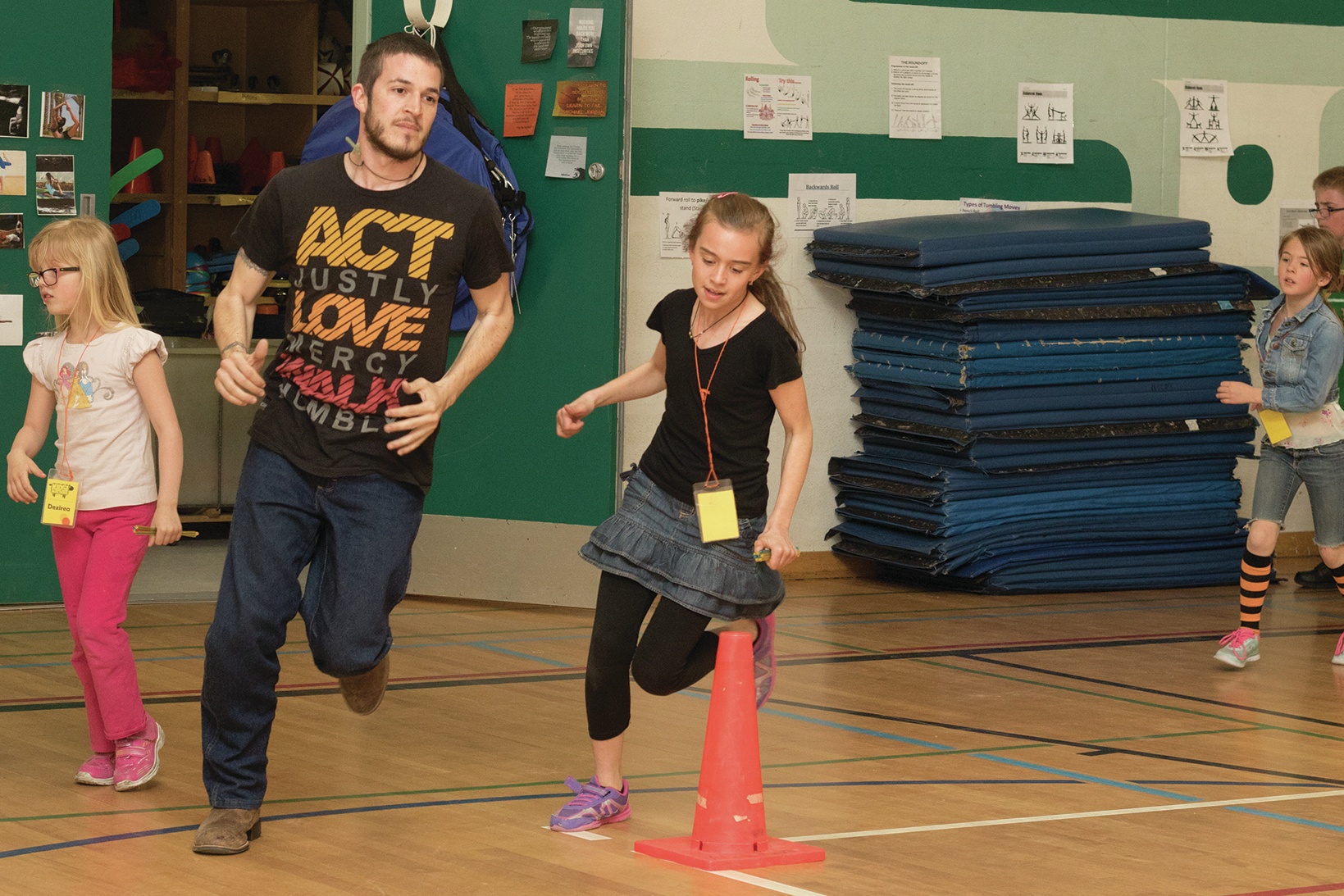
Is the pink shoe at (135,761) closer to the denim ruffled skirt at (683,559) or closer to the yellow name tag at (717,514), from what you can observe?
the denim ruffled skirt at (683,559)

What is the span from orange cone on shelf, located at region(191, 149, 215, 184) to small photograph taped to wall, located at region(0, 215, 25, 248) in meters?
2.68

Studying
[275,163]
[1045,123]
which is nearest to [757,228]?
[1045,123]

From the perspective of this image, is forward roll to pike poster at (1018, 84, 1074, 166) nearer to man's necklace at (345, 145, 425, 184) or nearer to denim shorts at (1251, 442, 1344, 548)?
denim shorts at (1251, 442, 1344, 548)

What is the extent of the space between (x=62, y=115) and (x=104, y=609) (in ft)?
11.2

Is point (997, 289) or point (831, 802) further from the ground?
point (997, 289)

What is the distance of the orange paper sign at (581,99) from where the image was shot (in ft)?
24.2

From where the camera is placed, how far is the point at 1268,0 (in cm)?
955

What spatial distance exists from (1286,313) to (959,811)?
131 inches

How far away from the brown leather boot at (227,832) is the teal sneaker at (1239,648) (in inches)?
156

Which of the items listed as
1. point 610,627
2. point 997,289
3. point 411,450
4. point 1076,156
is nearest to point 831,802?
point 610,627

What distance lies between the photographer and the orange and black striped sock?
673 centimetres

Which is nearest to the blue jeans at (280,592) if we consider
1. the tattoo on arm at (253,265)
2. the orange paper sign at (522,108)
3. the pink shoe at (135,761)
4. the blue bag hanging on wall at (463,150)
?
the tattoo on arm at (253,265)

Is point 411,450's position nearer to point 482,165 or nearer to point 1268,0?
point 482,165

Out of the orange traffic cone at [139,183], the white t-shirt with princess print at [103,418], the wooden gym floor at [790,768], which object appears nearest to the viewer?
the wooden gym floor at [790,768]
